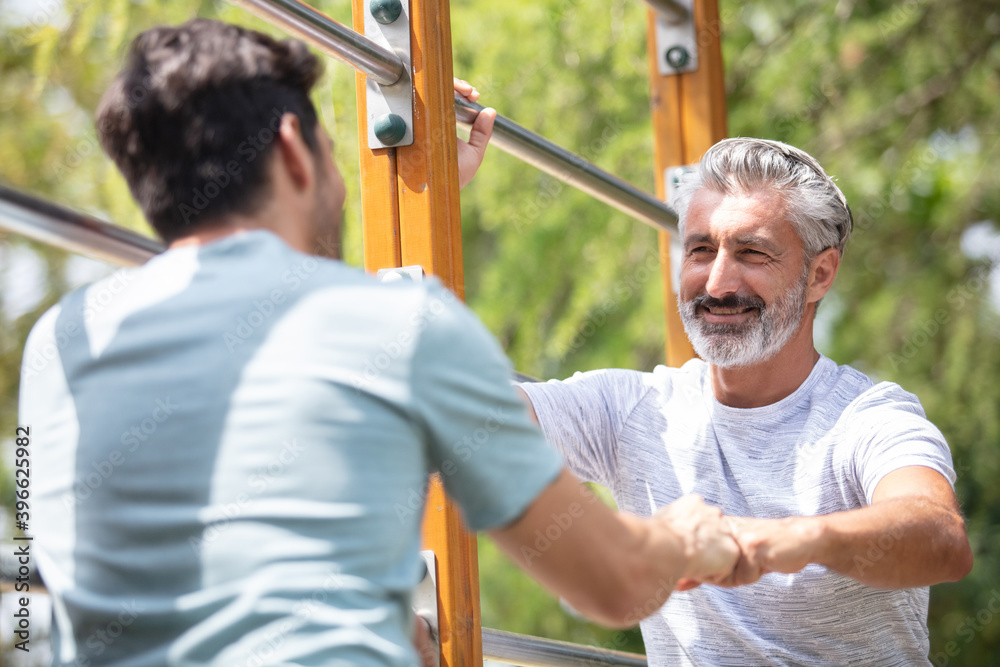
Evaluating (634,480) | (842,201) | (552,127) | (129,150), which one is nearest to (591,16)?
(552,127)

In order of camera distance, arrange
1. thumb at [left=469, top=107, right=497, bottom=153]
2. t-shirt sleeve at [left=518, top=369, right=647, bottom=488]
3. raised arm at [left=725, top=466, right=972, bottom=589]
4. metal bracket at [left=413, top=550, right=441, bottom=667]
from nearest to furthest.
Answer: raised arm at [left=725, top=466, right=972, bottom=589] < metal bracket at [left=413, top=550, right=441, bottom=667] < thumb at [left=469, top=107, right=497, bottom=153] < t-shirt sleeve at [left=518, top=369, right=647, bottom=488]

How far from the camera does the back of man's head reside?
3.35ft

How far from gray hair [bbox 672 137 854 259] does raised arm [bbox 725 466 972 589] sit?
557mm

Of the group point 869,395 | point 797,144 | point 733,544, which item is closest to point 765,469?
point 869,395

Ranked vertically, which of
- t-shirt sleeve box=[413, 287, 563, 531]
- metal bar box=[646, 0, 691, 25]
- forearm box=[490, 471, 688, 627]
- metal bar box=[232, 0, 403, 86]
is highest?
metal bar box=[646, 0, 691, 25]

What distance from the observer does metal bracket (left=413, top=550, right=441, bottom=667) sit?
1.53 metres

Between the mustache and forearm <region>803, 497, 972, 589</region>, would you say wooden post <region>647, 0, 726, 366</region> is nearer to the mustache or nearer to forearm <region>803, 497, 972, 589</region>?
the mustache

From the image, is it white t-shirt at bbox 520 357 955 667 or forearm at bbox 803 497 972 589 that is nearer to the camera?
forearm at bbox 803 497 972 589

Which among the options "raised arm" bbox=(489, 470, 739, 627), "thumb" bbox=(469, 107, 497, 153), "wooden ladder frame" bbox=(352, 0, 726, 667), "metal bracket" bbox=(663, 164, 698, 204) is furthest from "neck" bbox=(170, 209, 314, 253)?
"metal bracket" bbox=(663, 164, 698, 204)

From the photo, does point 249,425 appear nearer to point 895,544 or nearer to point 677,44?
point 895,544

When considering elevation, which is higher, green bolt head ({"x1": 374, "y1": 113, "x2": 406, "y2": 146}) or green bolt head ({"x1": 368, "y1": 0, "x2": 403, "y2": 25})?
green bolt head ({"x1": 368, "y1": 0, "x2": 403, "y2": 25})

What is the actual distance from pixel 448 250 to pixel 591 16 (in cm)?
187

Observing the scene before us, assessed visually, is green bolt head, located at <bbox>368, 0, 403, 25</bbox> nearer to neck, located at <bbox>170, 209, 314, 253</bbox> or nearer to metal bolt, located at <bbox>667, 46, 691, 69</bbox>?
neck, located at <bbox>170, 209, 314, 253</bbox>

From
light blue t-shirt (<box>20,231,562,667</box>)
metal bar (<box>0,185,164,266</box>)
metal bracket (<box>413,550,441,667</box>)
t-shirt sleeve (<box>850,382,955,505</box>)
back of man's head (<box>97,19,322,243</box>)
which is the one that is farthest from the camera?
t-shirt sleeve (<box>850,382,955,505</box>)
